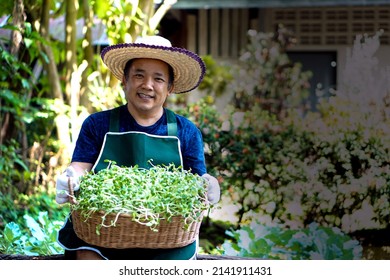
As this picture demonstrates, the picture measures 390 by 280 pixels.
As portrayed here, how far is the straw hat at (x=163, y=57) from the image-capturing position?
7.69ft

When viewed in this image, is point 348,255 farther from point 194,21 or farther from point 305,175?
point 194,21

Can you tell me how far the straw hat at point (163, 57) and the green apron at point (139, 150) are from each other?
22cm

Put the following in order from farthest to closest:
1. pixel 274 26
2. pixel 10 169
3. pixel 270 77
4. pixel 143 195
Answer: pixel 274 26 < pixel 270 77 < pixel 10 169 < pixel 143 195

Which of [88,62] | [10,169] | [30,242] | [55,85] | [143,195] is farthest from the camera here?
[88,62]

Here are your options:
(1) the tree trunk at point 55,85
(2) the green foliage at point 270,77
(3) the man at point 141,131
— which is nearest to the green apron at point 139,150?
(3) the man at point 141,131

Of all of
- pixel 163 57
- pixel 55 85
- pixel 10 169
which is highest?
pixel 163 57

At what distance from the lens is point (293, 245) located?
3.58 m

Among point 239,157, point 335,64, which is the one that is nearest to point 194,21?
point 335,64

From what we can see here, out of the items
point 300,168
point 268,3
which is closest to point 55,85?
point 300,168

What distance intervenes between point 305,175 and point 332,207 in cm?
23

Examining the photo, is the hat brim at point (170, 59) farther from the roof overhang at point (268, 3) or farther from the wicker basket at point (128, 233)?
the roof overhang at point (268, 3)

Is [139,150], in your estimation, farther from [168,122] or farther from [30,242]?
[30,242]

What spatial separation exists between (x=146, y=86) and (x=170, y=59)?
0.13 m

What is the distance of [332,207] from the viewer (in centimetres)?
397
